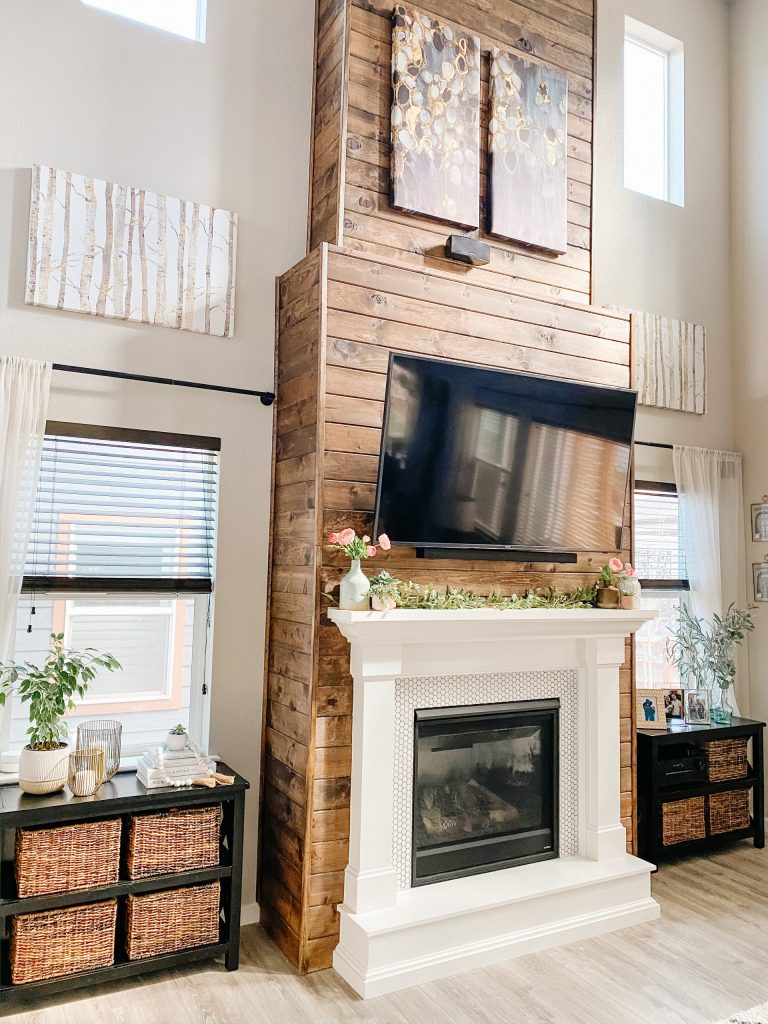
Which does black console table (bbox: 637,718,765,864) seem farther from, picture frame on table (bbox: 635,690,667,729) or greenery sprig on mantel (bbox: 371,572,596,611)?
greenery sprig on mantel (bbox: 371,572,596,611)

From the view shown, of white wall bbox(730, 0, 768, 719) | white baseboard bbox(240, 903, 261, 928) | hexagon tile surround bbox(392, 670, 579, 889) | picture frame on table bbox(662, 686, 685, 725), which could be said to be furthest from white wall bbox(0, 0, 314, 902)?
white wall bbox(730, 0, 768, 719)

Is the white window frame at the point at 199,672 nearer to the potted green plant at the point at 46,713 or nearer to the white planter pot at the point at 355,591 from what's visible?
the potted green plant at the point at 46,713

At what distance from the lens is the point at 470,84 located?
3.34 metres

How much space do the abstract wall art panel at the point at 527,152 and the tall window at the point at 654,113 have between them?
123 cm

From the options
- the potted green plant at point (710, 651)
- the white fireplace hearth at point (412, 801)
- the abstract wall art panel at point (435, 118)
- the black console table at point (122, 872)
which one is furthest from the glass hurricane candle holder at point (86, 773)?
the potted green plant at point (710, 651)

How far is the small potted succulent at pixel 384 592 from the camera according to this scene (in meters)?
2.70

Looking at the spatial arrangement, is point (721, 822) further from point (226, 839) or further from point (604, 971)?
point (226, 839)

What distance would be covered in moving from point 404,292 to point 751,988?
9.08 feet

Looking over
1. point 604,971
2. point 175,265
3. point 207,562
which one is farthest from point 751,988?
point 175,265

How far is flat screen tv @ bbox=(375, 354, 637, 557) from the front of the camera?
280 cm

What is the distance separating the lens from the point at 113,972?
250 centimetres

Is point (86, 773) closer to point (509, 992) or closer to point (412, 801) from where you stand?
point (412, 801)

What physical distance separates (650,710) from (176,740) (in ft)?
A: 7.82

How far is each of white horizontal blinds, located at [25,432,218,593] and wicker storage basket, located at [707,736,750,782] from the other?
8.89 feet
